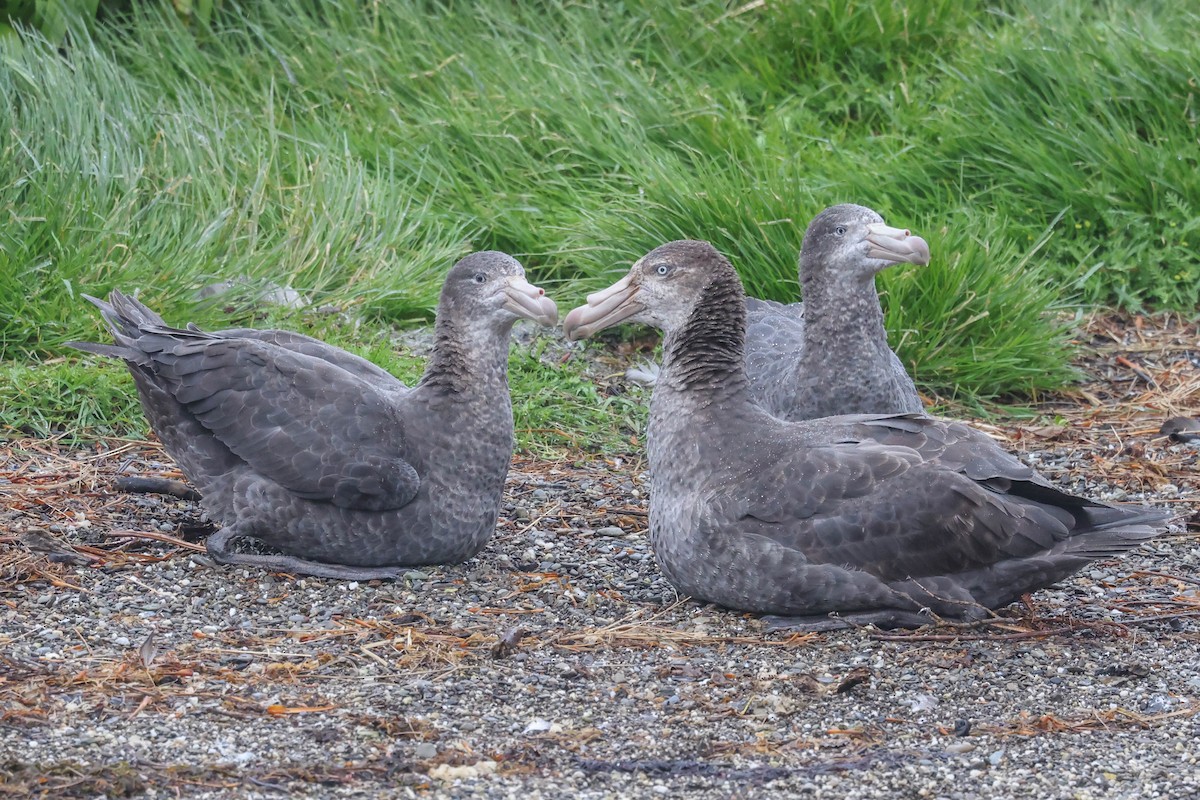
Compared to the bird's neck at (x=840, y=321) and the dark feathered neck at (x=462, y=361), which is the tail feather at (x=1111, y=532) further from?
the dark feathered neck at (x=462, y=361)

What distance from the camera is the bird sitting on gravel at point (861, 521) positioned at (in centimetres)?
476

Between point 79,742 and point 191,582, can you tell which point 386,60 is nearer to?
point 191,582

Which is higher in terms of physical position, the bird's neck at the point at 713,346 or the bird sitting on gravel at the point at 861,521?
the bird's neck at the point at 713,346

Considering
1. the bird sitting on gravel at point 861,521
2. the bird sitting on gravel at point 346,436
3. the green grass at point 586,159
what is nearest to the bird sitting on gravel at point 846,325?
the bird sitting on gravel at point 861,521

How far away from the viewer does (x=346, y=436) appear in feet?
16.9

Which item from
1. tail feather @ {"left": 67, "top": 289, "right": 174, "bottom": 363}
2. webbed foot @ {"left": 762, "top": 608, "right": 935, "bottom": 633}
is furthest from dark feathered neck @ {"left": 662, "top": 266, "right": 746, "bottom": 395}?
tail feather @ {"left": 67, "top": 289, "right": 174, "bottom": 363}

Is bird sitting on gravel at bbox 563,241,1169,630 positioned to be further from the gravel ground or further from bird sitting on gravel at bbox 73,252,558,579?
bird sitting on gravel at bbox 73,252,558,579

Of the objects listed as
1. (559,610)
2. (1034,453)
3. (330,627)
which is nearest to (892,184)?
(1034,453)

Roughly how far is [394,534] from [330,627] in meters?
0.50

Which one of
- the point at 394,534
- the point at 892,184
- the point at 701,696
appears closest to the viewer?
the point at 701,696

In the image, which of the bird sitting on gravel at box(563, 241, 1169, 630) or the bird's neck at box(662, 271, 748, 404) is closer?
the bird sitting on gravel at box(563, 241, 1169, 630)

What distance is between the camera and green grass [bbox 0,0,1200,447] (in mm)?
7137

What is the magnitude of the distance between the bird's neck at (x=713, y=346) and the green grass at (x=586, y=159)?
151cm

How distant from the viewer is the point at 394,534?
513 cm
